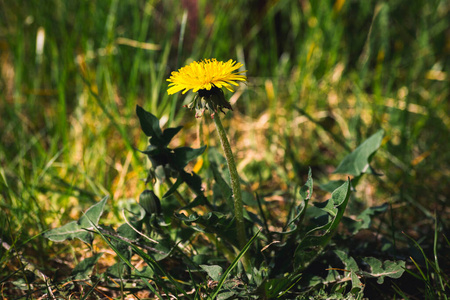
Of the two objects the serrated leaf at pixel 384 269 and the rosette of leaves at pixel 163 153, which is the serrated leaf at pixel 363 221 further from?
the rosette of leaves at pixel 163 153

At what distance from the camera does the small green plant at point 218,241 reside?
1.06 meters

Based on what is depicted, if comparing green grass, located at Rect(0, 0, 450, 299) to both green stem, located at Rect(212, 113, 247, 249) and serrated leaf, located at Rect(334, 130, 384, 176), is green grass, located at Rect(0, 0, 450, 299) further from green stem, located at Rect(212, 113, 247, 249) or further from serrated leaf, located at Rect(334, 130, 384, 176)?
green stem, located at Rect(212, 113, 247, 249)

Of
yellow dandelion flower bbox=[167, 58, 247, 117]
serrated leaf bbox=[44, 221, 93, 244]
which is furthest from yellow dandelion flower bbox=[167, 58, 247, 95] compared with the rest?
serrated leaf bbox=[44, 221, 93, 244]

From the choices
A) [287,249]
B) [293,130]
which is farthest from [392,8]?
[287,249]

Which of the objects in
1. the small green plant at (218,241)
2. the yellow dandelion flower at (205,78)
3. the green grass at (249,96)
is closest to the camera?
the yellow dandelion flower at (205,78)

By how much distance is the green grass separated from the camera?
181 centimetres

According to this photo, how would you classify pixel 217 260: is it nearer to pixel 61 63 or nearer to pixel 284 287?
pixel 284 287

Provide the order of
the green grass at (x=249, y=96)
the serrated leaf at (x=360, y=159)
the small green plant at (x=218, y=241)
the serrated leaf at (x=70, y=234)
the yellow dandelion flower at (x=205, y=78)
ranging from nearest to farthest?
the yellow dandelion flower at (x=205, y=78) < the small green plant at (x=218, y=241) < the serrated leaf at (x=70, y=234) < the serrated leaf at (x=360, y=159) < the green grass at (x=249, y=96)

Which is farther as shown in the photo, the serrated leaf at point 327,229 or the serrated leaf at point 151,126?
the serrated leaf at point 151,126

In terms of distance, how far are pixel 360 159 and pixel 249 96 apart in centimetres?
121

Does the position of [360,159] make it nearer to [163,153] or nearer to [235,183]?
[235,183]

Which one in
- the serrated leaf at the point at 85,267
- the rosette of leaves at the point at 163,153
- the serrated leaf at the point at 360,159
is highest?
the rosette of leaves at the point at 163,153

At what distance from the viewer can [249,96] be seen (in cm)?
247

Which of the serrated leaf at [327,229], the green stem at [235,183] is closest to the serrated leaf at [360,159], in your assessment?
the serrated leaf at [327,229]
